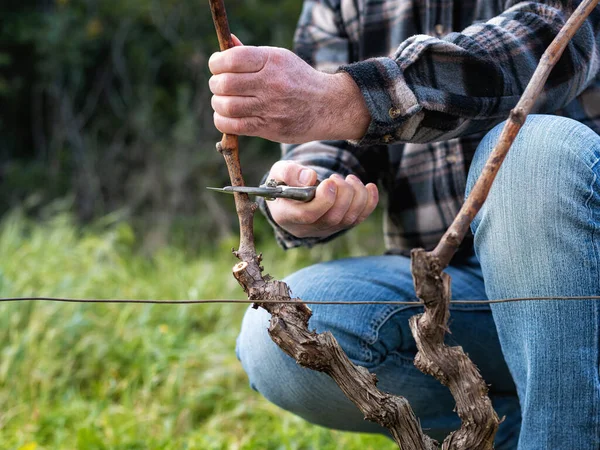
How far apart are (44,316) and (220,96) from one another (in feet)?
6.86

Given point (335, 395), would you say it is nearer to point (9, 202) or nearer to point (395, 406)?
point (395, 406)

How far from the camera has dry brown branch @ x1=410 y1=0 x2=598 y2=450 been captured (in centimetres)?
86

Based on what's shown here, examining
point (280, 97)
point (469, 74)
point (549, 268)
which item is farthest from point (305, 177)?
point (549, 268)

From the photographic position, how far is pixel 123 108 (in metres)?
6.68

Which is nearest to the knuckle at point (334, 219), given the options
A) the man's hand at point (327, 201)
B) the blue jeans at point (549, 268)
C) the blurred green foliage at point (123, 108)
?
the man's hand at point (327, 201)

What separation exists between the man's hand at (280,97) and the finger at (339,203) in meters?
0.11

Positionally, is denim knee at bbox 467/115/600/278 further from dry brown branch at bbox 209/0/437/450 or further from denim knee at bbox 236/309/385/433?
denim knee at bbox 236/309/385/433

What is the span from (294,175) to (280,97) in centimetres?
24

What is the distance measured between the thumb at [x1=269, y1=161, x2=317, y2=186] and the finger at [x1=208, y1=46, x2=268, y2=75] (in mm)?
265

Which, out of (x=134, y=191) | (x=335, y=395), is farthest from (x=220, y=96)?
(x=134, y=191)

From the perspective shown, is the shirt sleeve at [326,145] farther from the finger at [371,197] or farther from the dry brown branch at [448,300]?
the dry brown branch at [448,300]

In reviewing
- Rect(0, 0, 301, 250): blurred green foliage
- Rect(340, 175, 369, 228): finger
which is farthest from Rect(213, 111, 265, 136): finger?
Rect(0, 0, 301, 250): blurred green foliage

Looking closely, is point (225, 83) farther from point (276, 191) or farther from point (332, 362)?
point (332, 362)

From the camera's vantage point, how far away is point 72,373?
2.75 m
